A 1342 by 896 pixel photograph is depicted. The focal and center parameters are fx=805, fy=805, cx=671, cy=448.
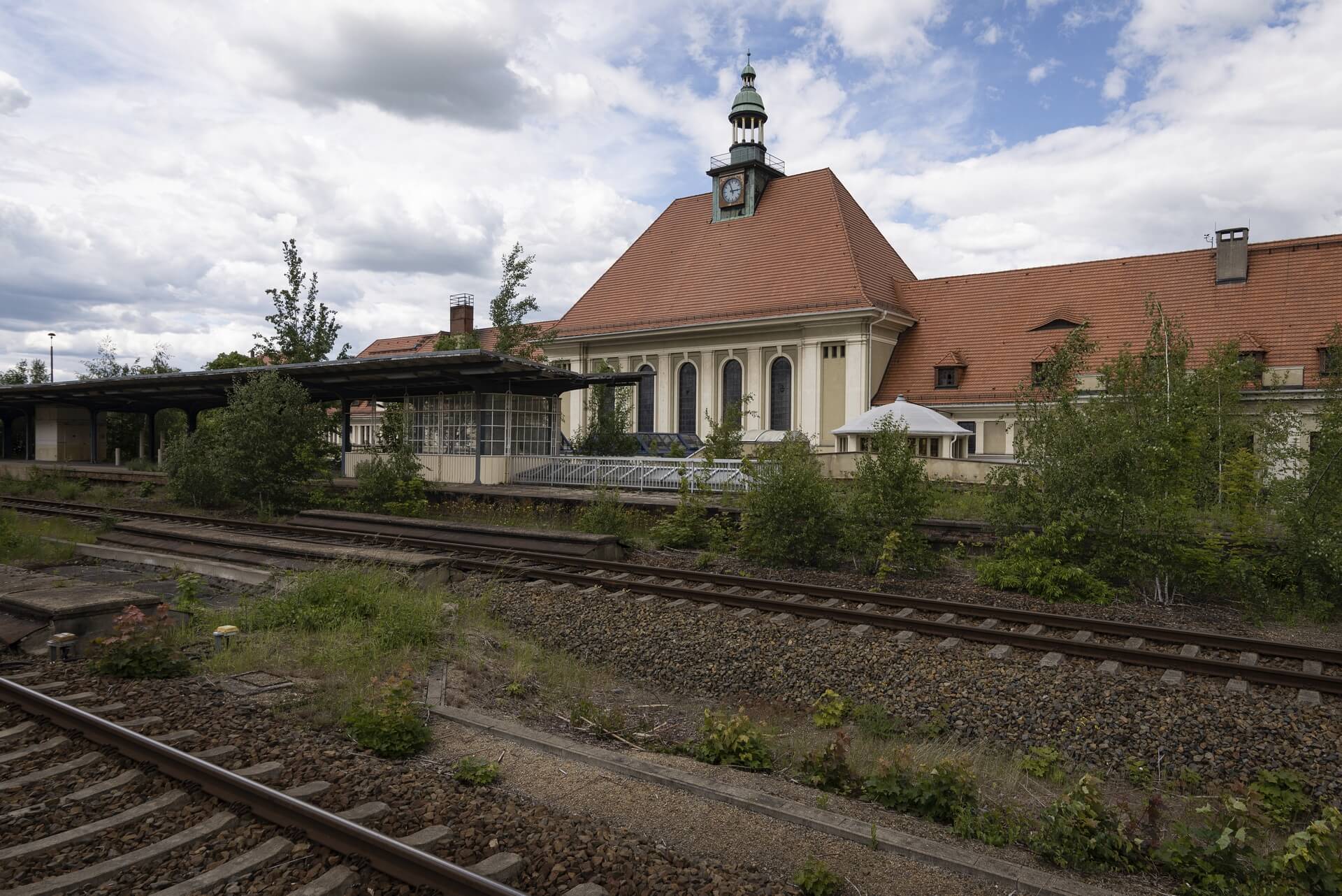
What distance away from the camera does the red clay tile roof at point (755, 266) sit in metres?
35.3

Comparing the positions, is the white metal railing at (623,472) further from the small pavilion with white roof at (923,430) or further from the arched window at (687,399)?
the arched window at (687,399)

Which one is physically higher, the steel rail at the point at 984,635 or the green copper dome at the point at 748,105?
the green copper dome at the point at 748,105

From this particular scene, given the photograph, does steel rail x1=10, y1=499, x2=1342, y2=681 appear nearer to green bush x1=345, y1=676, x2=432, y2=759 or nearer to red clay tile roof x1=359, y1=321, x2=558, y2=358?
green bush x1=345, y1=676, x2=432, y2=759

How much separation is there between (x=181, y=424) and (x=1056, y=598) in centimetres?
4488

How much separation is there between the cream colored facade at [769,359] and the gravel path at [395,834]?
30.0 m

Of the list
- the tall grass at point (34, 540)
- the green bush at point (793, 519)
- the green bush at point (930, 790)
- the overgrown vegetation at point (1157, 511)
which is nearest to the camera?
Answer: the green bush at point (930, 790)

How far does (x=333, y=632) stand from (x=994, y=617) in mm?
7974

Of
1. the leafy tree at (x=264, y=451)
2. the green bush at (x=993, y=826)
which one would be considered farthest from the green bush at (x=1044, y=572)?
the leafy tree at (x=264, y=451)

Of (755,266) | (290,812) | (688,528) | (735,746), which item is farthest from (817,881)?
(755,266)

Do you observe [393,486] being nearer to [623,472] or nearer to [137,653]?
[623,472]

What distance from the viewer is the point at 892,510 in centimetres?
1346

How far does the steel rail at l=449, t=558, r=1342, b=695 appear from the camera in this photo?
762cm

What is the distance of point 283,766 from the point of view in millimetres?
5227

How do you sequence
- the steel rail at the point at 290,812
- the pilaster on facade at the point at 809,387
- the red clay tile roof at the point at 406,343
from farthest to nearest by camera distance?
the red clay tile roof at the point at 406,343 < the pilaster on facade at the point at 809,387 < the steel rail at the point at 290,812
